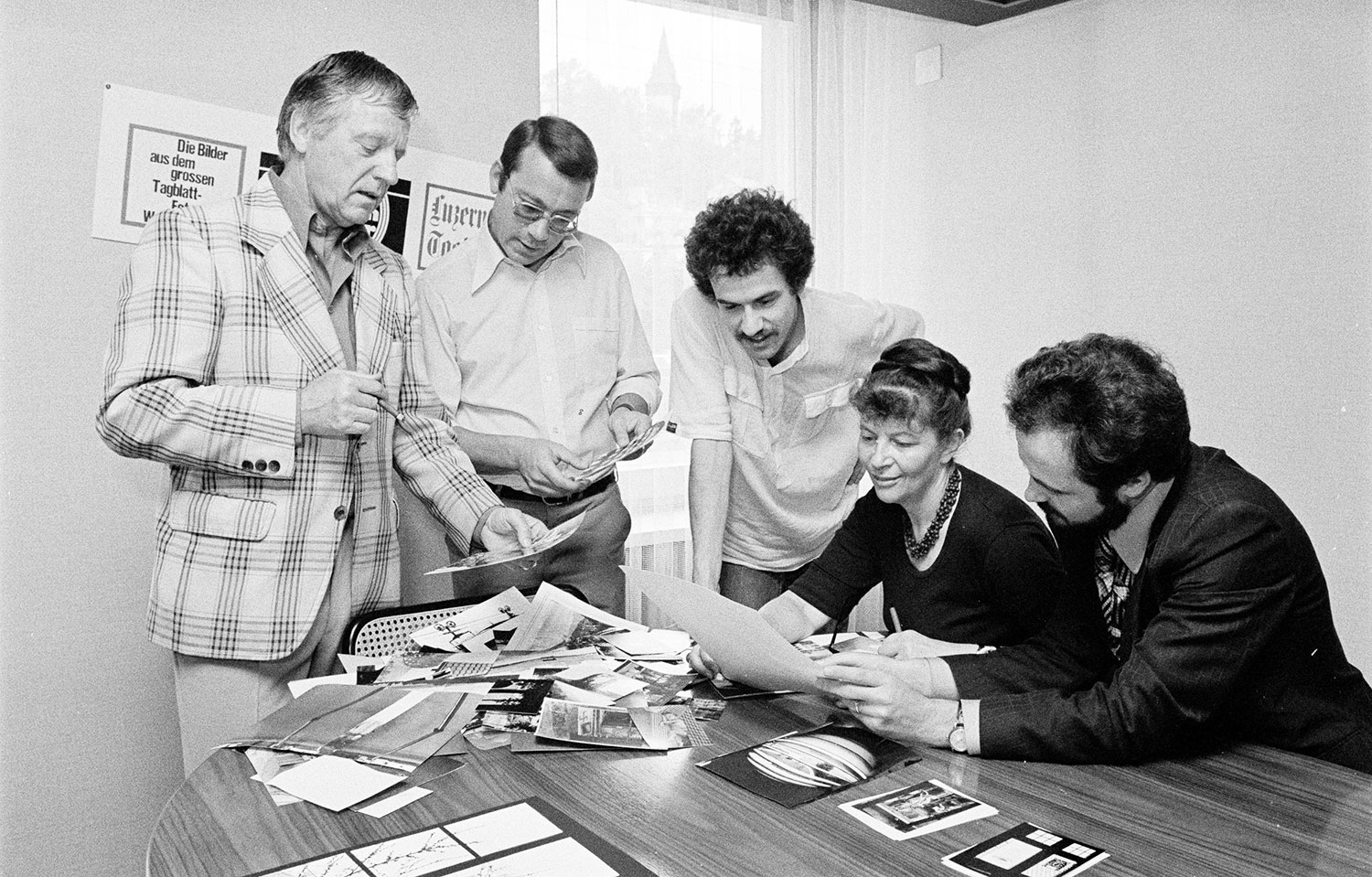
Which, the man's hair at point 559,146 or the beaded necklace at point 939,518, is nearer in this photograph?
the beaded necklace at point 939,518

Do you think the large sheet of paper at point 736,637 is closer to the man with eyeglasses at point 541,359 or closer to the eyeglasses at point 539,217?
the man with eyeglasses at point 541,359

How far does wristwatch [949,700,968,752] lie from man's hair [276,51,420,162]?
4.78ft

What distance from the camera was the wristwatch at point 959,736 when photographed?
1.48 m

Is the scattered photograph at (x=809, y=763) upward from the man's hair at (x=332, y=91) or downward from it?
downward

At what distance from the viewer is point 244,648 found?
1854 mm

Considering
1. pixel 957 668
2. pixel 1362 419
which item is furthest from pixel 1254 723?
pixel 1362 419

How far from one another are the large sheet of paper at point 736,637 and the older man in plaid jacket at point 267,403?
0.50m

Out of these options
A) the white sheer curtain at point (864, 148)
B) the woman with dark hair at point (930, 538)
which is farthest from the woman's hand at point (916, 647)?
the white sheer curtain at point (864, 148)

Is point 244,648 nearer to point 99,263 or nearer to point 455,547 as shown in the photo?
Result: point 455,547

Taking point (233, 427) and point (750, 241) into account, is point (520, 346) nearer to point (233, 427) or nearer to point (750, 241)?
point (750, 241)

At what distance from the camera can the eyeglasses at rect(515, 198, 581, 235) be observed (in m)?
2.46

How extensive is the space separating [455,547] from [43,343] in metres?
1.07

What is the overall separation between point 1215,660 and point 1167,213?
8.23ft

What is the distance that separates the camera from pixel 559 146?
2.43 m
